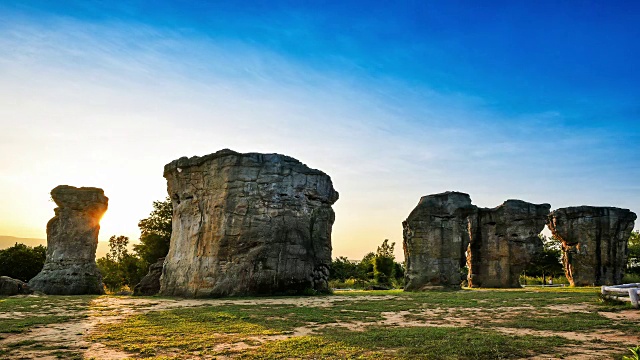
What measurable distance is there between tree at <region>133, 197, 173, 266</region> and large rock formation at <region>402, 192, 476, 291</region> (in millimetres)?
21558

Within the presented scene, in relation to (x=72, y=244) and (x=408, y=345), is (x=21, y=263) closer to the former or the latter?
(x=72, y=244)

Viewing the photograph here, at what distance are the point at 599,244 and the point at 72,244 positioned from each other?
3914 cm

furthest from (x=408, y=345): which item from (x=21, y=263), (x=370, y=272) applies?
(x=370, y=272)

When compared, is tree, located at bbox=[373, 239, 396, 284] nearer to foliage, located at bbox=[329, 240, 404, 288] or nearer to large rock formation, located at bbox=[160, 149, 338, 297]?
foliage, located at bbox=[329, 240, 404, 288]

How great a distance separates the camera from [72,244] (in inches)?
1118

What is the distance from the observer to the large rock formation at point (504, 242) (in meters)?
32.8

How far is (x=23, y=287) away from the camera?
24156 millimetres

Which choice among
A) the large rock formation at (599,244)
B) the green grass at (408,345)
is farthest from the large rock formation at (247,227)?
the large rock formation at (599,244)

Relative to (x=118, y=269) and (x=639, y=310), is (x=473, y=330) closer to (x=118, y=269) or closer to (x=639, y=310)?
(x=639, y=310)

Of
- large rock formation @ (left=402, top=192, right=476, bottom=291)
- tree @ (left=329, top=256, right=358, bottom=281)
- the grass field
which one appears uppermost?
large rock formation @ (left=402, top=192, right=476, bottom=291)

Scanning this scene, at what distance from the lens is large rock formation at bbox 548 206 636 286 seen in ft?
115

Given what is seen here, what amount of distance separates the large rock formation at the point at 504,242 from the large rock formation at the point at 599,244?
4.79 metres

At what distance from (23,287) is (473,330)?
24852 mm

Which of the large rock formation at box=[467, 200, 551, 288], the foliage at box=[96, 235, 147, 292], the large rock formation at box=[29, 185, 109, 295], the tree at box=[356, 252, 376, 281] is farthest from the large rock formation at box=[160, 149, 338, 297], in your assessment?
the tree at box=[356, 252, 376, 281]
